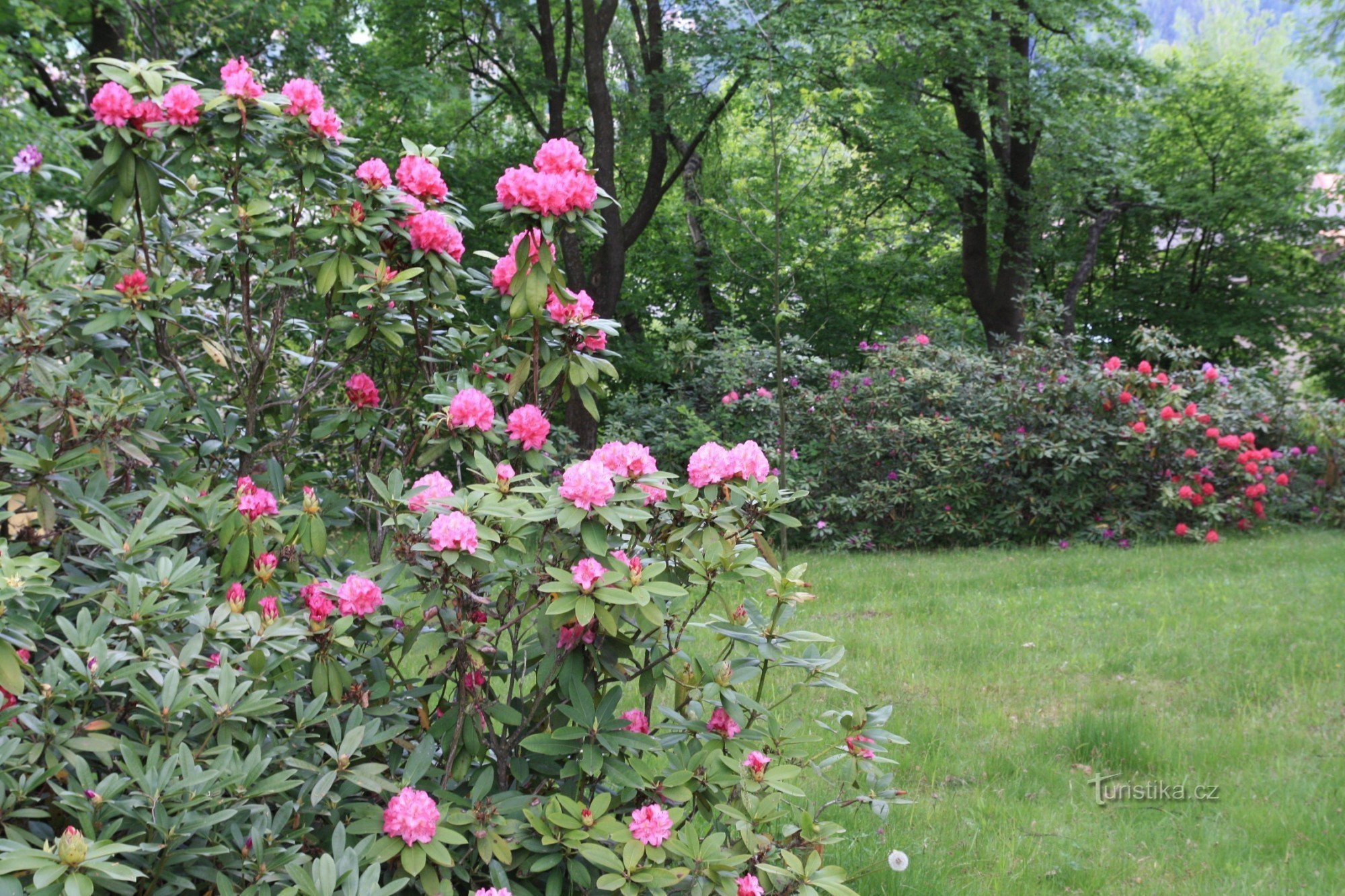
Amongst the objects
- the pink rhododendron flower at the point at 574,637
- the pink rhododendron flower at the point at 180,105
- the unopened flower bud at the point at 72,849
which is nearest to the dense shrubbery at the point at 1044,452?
the pink rhododendron flower at the point at 574,637

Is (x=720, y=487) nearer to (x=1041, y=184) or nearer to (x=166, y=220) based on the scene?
(x=166, y=220)

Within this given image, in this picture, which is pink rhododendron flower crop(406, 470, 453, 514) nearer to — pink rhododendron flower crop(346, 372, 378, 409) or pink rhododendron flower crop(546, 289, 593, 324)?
pink rhododendron flower crop(546, 289, 593, 324)

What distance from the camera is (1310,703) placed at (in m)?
4.05

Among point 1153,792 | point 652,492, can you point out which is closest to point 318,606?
point 652,492

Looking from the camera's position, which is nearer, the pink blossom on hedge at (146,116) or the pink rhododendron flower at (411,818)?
the pink rhododendron flower at (411,818)

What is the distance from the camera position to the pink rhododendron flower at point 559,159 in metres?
2.19

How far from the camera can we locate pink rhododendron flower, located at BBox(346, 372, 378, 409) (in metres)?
2.57

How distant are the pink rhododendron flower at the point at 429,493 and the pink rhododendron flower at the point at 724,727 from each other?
2.45 ft

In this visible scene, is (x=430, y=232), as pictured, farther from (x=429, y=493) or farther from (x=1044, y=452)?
(x=1044, y=452)

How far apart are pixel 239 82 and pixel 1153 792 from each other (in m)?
3.62

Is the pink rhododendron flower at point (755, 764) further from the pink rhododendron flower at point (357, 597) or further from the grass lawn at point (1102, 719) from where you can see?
the grass lawn at point (1102, 719)

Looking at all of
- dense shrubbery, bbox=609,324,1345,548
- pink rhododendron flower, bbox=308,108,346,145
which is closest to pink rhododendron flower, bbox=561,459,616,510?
pink rhododendron flower, bbox=308,108,346,145

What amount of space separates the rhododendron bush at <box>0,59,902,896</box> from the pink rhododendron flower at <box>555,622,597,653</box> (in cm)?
1

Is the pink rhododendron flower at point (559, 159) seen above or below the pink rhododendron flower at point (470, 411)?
above
